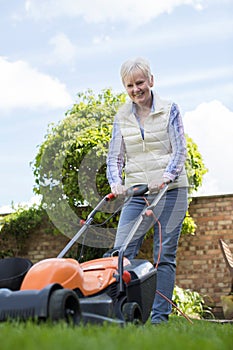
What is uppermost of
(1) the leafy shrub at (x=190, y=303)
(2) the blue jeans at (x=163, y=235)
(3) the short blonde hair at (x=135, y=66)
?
(3) the short blonde hair at (x=135, y=66)

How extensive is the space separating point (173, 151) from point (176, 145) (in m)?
0.04

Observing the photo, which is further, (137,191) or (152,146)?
(152,146)

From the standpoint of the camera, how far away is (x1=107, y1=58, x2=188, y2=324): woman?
3.54m

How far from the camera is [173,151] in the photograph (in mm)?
3617

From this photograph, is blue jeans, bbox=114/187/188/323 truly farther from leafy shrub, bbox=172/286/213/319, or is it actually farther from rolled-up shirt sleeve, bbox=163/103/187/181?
leafy shrub, bbox=172/286/213/319

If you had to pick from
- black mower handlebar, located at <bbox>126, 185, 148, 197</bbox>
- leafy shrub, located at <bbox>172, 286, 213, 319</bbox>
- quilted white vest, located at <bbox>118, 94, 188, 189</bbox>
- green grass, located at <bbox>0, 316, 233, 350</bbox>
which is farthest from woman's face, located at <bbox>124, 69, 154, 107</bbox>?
leafy shrub, located at <bbox>172, 286, 213, 319</bbox>

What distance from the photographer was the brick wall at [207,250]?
8375 millimetres

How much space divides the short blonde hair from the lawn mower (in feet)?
2.13

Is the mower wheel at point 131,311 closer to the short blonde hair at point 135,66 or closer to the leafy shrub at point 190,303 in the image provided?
the short blonde hair at point 135,66

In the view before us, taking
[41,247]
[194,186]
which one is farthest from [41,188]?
[194,186]

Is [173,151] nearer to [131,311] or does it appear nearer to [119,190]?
[119,190]

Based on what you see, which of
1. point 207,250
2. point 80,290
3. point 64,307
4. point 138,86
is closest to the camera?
point 64,307

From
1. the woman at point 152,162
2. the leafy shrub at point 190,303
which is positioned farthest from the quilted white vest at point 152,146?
the leafy shrub at point 190,303

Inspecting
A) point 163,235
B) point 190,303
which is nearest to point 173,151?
point 163,235
